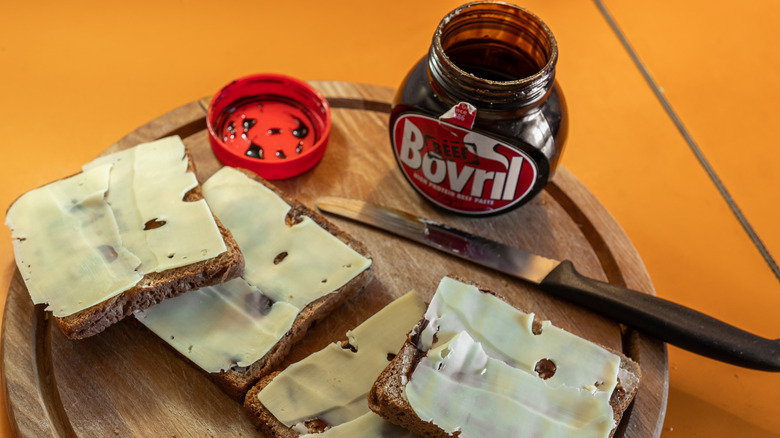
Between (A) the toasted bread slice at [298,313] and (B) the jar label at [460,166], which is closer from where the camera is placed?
(A) the toasted bread slice at [298,313]

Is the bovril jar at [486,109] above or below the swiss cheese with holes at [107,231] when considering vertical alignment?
above

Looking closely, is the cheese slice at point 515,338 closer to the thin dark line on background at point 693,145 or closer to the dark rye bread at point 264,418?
the dark rye bread at point 264,418

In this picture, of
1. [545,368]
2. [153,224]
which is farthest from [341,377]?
[153,224]

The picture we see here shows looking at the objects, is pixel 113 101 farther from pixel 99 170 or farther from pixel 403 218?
pixel 403 218

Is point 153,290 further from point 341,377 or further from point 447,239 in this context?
point 447,239

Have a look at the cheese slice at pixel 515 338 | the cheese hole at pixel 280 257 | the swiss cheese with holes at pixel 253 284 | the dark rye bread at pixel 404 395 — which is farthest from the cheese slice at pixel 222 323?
the cheese slice at pixel 515 338

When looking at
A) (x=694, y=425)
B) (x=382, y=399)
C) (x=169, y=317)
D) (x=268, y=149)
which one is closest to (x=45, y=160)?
(x=268, y=149)
